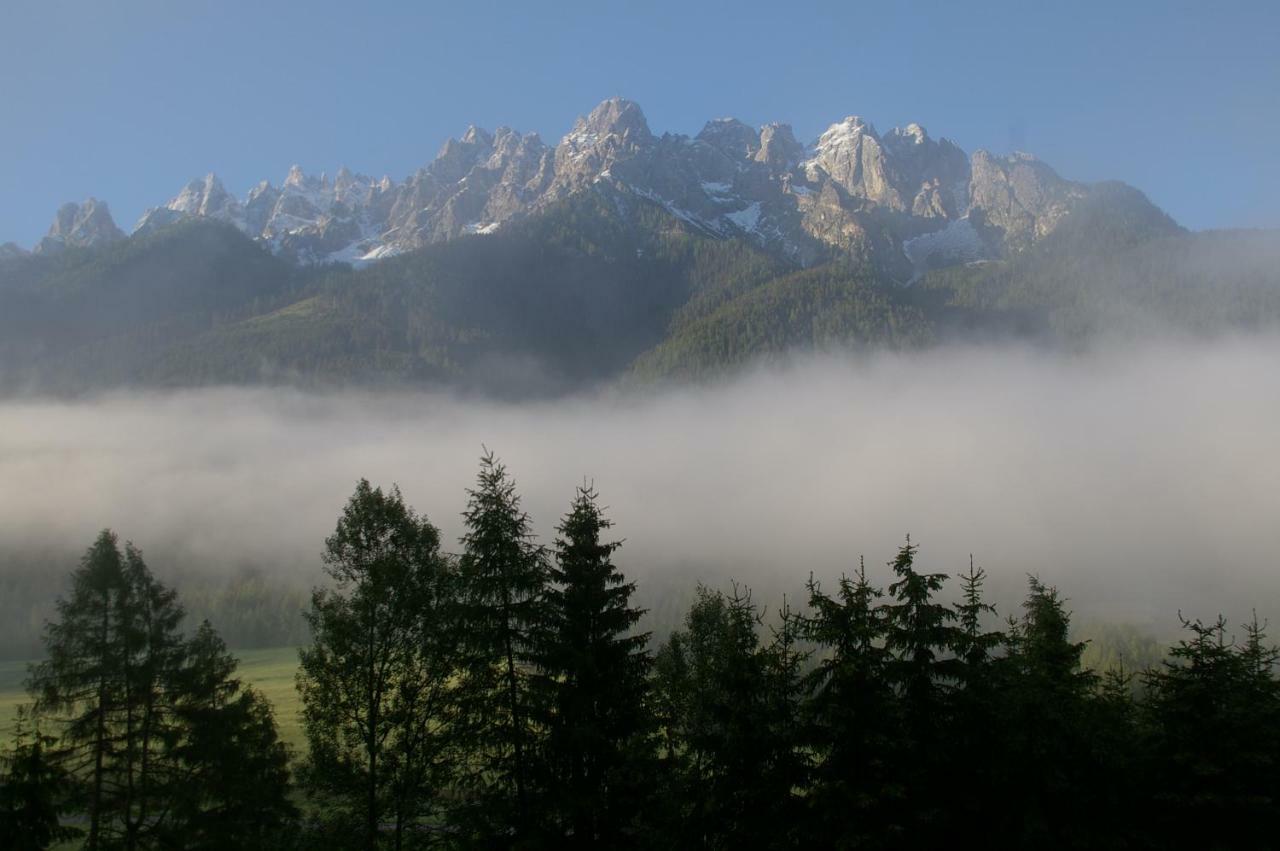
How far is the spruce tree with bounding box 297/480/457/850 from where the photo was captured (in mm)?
31531

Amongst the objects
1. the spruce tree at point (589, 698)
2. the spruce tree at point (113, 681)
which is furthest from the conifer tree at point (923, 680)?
the spruce tree at point (113, 681)

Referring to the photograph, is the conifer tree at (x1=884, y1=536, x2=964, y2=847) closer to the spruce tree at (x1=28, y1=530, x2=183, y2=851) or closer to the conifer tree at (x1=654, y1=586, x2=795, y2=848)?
the conifer tree at (x1=654, y1=586, x2=795, y2=848)

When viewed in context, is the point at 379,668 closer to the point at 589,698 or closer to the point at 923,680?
the point at 589,698

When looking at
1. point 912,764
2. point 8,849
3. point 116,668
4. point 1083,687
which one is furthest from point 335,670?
point 1083,687

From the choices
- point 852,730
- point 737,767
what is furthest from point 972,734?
point 737,767

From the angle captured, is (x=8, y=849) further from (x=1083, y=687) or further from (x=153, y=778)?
(x=1083, y=687)

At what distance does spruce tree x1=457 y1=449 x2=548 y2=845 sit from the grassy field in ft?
348

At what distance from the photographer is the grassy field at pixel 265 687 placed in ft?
442

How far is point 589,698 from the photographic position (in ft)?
103

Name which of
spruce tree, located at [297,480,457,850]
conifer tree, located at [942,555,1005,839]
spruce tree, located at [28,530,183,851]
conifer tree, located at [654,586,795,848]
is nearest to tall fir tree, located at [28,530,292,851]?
spruce tree, located at [28,530,183,851]

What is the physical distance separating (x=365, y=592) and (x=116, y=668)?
10324mm

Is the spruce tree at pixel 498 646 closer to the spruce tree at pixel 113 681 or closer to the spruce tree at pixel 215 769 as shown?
the spruce tree at pixel 215 769

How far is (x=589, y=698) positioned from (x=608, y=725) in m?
1.25

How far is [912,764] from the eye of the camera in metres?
29.2
